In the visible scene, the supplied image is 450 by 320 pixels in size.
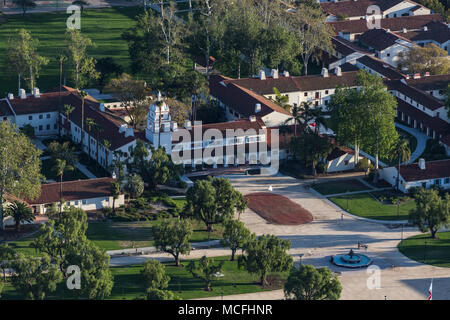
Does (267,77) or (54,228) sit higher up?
(267,77)

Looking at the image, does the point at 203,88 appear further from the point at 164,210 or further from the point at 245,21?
the point at 164,210

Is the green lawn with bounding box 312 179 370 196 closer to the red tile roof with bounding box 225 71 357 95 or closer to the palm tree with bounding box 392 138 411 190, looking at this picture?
the palm tree with bounding box 392 138 411 190

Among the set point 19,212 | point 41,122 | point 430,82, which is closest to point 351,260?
point 19,212

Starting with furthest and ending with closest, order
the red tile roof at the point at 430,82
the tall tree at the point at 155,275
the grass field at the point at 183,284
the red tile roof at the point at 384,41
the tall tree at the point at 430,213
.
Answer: the red tile roof at the point at 384,41, the red tile roof at the point at 430,82, the tall tree at the point at 430,213, the grass field at the point at 183,284, the tall tree at the point at 155,275

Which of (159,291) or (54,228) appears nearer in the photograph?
(159,291)

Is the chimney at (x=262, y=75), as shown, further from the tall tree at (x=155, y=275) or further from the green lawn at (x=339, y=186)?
the tall tree at (x=155, y=275)

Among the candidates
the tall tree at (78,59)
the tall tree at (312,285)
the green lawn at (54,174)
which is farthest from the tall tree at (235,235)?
the tall tree at (78,59)

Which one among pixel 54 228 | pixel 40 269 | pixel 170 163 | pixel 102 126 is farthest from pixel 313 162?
pixel 40 269

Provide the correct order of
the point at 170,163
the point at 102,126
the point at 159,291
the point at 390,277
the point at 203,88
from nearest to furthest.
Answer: the point at 159,291, the point at 390,277, the point at 170,163, the point at 102,126, the point at 203,88

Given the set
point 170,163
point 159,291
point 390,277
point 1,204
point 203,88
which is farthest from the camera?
point 203,88
